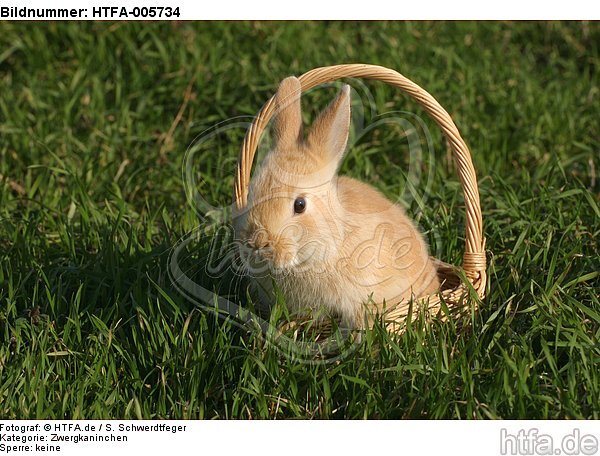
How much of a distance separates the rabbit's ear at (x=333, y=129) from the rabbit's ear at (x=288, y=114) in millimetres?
86

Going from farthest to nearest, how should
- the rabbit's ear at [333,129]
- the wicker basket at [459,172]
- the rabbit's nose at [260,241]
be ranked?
1. the wicker basket at [459,172]
2. the rabbit's ear at [333,129]
3. the rabbit's nose at [260,241]

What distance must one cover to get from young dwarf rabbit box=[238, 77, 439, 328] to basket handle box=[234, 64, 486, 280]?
0.06 meters

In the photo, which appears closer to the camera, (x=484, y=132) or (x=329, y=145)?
(x=329, y=145)

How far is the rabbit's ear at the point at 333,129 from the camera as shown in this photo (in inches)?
137

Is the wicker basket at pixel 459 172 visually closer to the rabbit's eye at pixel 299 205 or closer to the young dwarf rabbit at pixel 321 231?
the young dwarf rabbit at pixel 321 231

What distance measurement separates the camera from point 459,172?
12.5 feet

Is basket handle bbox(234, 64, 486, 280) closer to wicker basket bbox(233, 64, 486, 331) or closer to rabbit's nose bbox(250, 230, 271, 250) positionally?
wicker basket bbox(233, 64, 486, 331)

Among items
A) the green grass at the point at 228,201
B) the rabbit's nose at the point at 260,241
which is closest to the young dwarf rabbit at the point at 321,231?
the rabbit's nose at the point at 260,241

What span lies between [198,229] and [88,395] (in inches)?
42.9

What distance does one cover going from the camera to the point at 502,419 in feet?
10.6

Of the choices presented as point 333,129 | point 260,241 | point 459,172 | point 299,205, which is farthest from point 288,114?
point 459,172

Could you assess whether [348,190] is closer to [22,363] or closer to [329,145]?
[329,145]

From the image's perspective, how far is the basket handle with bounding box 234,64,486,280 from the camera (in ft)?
11.8

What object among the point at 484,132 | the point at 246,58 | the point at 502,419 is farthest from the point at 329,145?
the point at 246,58
